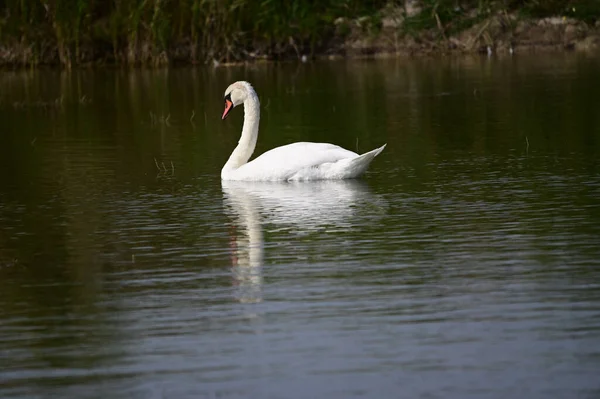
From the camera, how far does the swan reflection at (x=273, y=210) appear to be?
30.2 ft

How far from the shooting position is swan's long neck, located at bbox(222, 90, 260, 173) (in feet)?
47.5

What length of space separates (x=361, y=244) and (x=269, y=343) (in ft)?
9.36

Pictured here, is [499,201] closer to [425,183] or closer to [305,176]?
[425,183]

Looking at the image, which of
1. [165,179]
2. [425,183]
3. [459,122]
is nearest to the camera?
[425,183]

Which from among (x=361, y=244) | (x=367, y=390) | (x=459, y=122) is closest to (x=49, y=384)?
(x=367, y=390)

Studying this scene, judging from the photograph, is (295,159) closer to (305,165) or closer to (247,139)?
(305,165)

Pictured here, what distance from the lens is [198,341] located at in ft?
23.7

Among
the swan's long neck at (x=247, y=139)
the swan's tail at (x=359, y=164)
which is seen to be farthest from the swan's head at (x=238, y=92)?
the swan's tail at (x=359, y=164)

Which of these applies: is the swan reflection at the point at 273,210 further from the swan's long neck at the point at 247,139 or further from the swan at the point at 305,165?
the swan's long neck at the point at 247,139

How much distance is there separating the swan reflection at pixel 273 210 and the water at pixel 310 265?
0.03m

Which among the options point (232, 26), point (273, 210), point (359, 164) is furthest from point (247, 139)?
point (232, 26)

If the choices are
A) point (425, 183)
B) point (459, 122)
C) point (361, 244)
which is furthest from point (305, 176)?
point (459, 122)

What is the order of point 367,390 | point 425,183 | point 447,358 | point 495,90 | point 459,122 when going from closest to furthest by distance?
point 367,390, point 447,358, point 425,183, point 459,122, point 495,90

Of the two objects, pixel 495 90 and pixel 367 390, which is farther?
pixel 495 90
